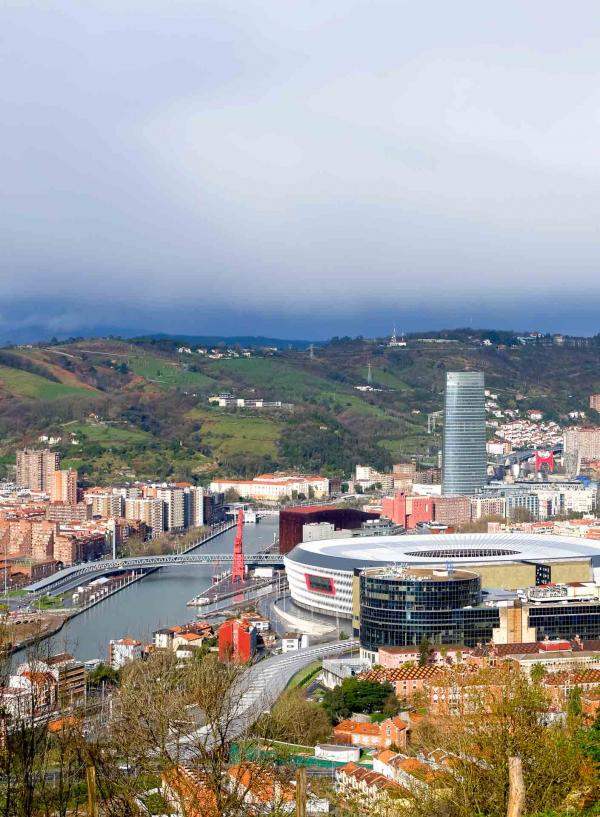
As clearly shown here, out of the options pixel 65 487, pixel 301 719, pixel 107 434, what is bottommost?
pixel 301 719

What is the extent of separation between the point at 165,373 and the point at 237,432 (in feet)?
38.4

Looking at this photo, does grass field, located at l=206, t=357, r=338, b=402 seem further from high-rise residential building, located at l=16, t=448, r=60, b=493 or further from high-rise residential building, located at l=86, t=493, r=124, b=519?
high-rise residential building, located at l=86, t=493, r=124, b=519

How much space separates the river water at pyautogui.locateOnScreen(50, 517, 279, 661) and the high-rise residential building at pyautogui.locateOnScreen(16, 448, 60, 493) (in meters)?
11.9

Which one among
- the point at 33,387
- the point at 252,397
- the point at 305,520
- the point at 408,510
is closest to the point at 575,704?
the point at 305,520

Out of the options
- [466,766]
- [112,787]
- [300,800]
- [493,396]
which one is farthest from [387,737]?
[493,396]

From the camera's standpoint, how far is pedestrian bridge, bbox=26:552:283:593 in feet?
91.1

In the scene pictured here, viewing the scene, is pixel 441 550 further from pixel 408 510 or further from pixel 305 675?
pixel 408 510

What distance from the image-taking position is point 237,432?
5275 centimetres

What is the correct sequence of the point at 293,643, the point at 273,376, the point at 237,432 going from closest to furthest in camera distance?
the point at 293,643, the point at 237,432, the point at 273,376

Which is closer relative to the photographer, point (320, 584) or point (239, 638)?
point (239, 638)

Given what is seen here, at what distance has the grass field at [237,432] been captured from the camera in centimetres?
5071

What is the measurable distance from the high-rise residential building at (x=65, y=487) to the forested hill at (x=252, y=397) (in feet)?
12.7

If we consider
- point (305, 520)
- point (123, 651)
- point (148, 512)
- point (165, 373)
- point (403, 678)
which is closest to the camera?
point (403, 678)

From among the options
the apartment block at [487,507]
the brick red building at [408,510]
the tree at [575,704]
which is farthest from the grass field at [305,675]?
the apartment block at [487,507]
